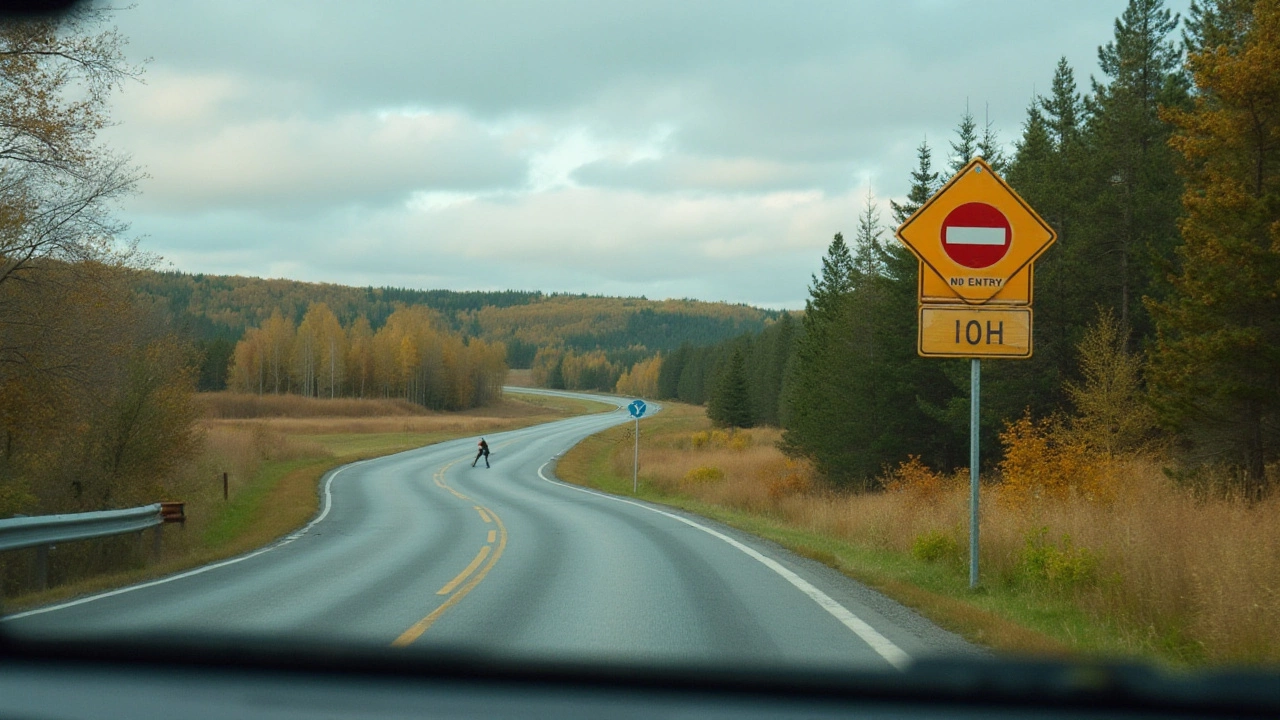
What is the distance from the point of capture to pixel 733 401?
79938 mm

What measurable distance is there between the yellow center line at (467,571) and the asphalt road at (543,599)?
4cm

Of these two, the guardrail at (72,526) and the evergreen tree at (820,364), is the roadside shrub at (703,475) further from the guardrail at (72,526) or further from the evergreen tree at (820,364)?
the guardrail at (72,526)

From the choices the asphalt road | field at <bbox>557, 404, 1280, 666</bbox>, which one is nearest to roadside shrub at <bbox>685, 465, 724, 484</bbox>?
the asphalt road

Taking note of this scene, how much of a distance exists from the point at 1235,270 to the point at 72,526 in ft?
67.8

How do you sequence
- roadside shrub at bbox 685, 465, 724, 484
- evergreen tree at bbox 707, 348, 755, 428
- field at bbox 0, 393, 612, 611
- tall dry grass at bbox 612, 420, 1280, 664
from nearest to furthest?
1. tall dry grass at bbox 612, 420, 1280, 664
2. field at bbox 0, 393, 612, 611
3. roadside shrub at bbox 685, 465, 724, 484
4. evergreen tree at bbox 707, 348, 755, 428

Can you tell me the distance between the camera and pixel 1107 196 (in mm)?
30984

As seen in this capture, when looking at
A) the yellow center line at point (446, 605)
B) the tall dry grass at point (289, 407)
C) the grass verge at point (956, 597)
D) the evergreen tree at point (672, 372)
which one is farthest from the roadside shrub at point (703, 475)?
the evergreen tree at point (672, 372)

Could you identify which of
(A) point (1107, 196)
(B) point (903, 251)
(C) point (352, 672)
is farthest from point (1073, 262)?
(C) point (352, 672)

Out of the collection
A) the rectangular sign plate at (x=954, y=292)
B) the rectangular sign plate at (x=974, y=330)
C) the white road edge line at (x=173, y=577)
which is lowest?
the white road edge line at (x=173, y=577)

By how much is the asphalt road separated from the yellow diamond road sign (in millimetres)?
3408

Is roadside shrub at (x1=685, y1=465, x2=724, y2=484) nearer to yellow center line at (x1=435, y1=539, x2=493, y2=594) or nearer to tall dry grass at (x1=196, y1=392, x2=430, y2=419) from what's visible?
yellow center line at (x1=435, y1=539, x2=493, y2=594)

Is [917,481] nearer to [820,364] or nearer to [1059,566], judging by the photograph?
[820,364]

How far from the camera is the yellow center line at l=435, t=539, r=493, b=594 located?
10.7 m

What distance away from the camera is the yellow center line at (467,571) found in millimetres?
10680
